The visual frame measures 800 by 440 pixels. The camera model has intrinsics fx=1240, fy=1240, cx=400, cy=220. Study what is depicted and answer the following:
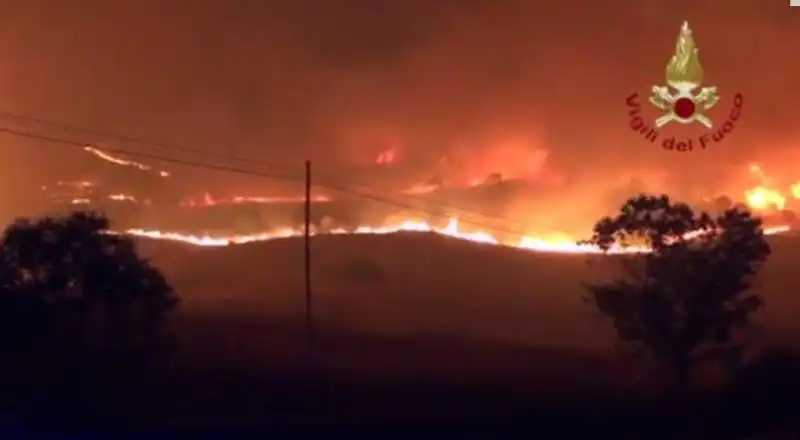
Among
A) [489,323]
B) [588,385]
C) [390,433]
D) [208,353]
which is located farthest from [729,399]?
[208,353]

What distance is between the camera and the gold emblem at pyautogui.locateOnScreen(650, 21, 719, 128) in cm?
2083

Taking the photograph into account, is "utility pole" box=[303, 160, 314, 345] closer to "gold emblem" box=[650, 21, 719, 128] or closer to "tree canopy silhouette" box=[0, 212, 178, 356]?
"tree canopy silhouette" box=[0, 212, 178, 356]

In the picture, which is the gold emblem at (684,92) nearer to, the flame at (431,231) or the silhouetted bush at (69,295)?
the flame at (431,231)

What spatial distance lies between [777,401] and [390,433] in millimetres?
6851

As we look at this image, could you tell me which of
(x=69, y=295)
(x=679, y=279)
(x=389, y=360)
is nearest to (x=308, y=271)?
(x=389, y=360)

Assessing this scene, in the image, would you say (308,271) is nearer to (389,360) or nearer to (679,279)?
(389,360)

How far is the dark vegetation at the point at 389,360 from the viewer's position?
19188 mm

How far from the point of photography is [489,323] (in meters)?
22.9

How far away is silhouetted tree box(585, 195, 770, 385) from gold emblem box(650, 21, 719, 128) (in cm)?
177

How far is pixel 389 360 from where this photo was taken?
21.6m

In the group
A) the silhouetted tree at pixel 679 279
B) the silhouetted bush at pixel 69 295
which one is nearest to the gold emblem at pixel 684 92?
the silhouetted tree at pixel 679 279

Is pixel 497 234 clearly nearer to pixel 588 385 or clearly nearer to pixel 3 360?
pixel 588 385

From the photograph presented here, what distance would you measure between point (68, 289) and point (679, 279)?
10.5m

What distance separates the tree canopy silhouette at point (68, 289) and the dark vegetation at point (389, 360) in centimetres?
2
